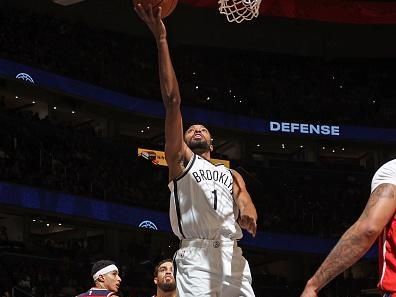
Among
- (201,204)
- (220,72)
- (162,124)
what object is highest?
(220,72)

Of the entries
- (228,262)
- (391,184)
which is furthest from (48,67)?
(391,184)

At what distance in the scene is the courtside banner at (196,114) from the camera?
2438 centimetres

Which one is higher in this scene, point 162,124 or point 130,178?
point 162,124

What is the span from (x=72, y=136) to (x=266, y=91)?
29.8 ft

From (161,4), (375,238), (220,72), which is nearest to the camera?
(375,238)

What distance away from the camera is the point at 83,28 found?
28.7m

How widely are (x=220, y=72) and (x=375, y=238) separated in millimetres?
28332

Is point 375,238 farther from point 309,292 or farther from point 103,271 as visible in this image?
point 103,271

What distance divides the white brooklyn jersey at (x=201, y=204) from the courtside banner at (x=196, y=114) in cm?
1947

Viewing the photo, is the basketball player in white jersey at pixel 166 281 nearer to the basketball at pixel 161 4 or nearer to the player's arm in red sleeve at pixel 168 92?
the player's arm in red sleeve at pixel 168 92

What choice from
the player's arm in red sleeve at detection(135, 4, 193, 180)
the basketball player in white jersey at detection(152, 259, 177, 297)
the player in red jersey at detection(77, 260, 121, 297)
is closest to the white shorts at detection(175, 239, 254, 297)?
the player's arm in red sleeve at detection(135, 4, 193, 180)

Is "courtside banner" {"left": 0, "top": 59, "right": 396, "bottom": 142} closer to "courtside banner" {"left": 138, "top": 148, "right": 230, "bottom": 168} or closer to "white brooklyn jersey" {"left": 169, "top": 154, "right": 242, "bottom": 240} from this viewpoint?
"courtside banner" {"left": 138, "top": 148, "right": 230, "bottom": 168}

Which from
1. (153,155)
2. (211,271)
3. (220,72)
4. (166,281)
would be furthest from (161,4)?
(220,72)

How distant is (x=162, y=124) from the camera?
30.3 meters
